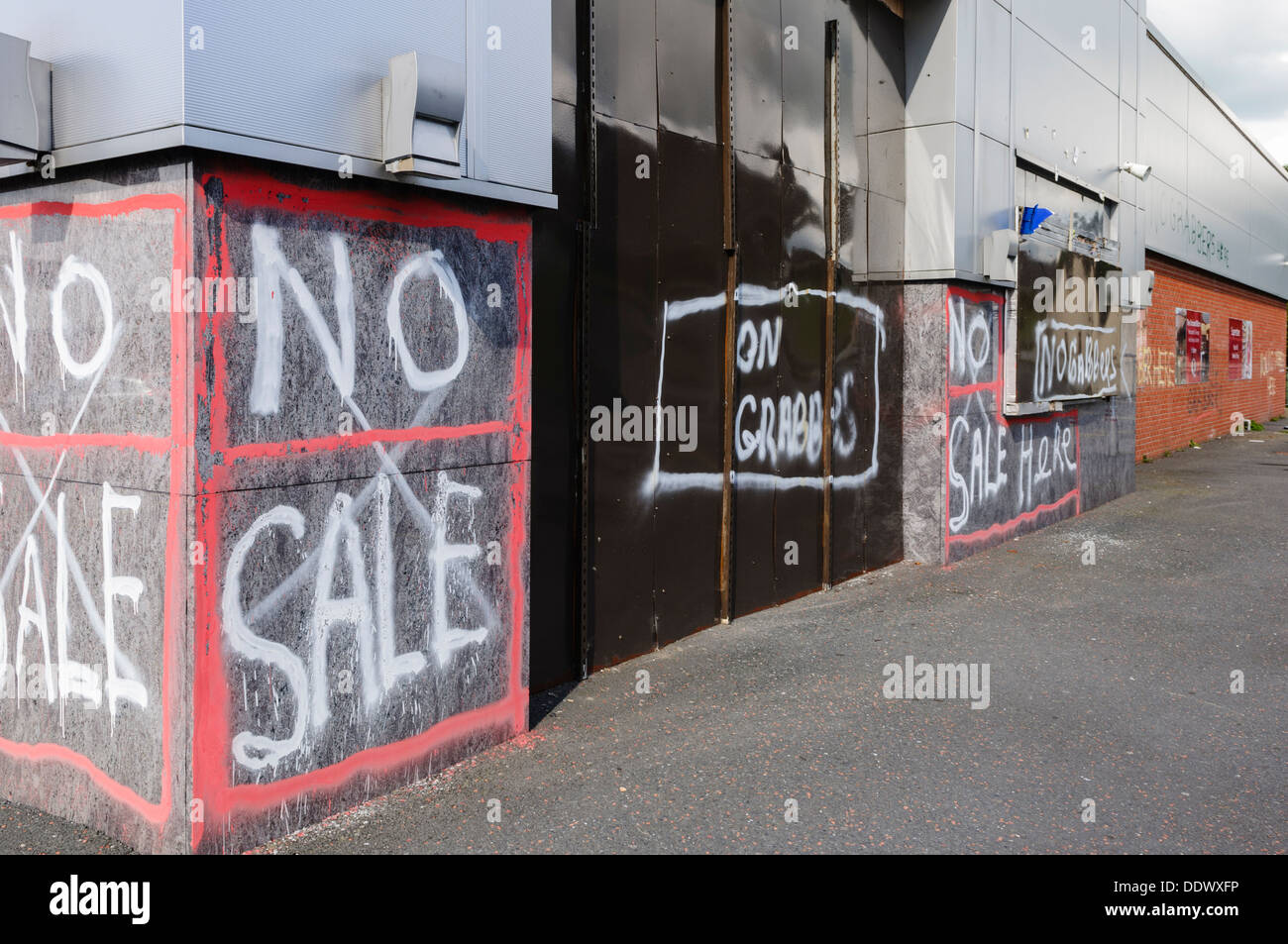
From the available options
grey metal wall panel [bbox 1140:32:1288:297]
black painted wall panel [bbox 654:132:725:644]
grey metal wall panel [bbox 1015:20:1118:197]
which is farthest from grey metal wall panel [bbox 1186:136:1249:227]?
black painted wall panel [bbox 654:132:725:644]

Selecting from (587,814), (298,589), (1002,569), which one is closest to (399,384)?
(298,589)

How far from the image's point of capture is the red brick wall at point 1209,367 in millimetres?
16291

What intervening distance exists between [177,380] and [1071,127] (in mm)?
9736

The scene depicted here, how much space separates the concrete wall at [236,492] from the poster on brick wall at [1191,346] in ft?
53.4

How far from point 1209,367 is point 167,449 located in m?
20.1

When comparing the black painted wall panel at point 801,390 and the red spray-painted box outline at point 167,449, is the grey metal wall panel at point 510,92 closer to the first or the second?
the red spray-painted box outline at point 167,449

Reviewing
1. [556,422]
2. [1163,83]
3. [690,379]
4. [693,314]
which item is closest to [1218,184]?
[1163,83]

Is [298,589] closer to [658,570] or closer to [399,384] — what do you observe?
[399,384]

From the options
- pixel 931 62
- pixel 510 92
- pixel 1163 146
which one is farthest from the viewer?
pixel 1163 146

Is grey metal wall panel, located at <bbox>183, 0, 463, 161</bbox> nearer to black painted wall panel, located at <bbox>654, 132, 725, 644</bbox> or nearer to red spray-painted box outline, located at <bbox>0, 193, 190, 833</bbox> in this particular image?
red spray-painted box outline, located at <bbox>0, 193, 190, 833</bbox>

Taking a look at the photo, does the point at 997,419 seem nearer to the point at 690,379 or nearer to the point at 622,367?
the point at 690,379

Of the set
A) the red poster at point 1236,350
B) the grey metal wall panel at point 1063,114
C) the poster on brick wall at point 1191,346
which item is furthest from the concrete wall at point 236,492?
the red poster at point 1236,350

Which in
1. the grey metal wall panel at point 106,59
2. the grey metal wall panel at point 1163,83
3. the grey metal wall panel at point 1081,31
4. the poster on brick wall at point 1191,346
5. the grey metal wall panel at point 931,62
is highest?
the grey metal wall panel at point 1163,83

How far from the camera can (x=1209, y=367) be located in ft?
64.3
